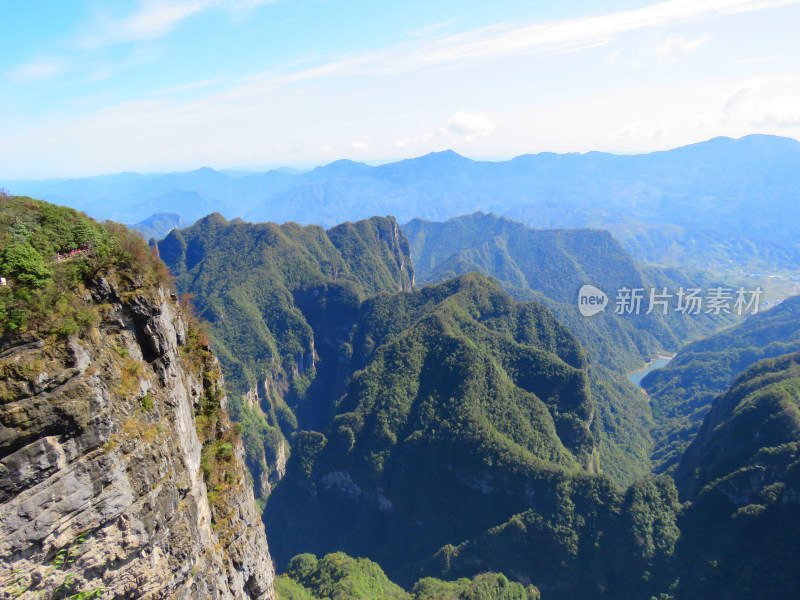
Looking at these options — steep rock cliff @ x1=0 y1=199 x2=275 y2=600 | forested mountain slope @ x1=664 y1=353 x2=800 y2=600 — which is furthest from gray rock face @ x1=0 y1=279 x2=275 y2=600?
forested mountain slope @ x1=664 y1=353 x2=800 y2=600

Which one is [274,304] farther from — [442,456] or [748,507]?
[748,507]

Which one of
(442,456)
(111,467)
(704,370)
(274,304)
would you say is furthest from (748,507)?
(274,304)

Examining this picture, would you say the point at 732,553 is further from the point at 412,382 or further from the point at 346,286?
the point at 346,286

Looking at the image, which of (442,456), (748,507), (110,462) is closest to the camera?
(110,462)

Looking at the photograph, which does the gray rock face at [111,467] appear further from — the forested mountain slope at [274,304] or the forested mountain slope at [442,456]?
the forested mountain slope at [274,304]

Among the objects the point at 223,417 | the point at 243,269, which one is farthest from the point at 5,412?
the point at 243,269

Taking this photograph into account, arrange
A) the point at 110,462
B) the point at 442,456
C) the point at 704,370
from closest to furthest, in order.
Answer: the point at 110,462, the point at 442,456, the point at 704,370

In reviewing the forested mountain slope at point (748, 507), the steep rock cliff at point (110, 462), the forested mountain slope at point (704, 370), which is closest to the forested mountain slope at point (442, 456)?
the forested mountain slope at point (748, 507)

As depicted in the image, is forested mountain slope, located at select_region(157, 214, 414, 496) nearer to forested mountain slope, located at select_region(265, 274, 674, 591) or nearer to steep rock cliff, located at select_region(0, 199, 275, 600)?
forested mountain slope, located at select_region(265, 274, 674, 591)
